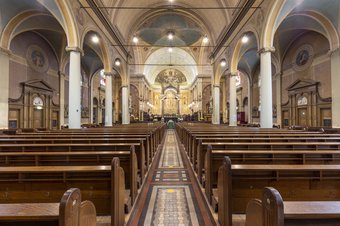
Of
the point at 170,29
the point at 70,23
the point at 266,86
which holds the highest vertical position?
the point at 170,29

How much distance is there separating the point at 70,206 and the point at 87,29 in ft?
38.9

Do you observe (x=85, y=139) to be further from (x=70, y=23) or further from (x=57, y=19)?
(x=57, y=19)

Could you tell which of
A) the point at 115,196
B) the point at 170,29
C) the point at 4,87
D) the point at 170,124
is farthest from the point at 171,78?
the point at 115,196

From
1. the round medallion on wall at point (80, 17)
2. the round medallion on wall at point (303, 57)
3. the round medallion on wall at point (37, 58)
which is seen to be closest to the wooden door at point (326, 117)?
the round medallion on wall at point (303, 57)

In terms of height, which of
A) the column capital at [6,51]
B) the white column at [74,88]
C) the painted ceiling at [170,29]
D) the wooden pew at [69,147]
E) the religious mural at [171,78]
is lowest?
the wooden pew at [69,147]

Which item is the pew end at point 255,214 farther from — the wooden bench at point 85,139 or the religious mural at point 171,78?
the religious mural at point 171,78

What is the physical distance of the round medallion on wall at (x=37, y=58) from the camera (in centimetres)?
1421

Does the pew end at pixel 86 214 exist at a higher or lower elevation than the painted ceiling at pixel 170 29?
lower

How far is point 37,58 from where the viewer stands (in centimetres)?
1496

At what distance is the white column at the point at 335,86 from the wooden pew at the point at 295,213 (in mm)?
12686

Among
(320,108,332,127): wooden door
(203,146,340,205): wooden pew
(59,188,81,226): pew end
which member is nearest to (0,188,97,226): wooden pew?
(59,188,81,226): pew end

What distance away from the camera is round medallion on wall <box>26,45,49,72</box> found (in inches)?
559

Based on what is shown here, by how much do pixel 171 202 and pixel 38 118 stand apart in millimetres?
14477

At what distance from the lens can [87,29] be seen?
11.5m
